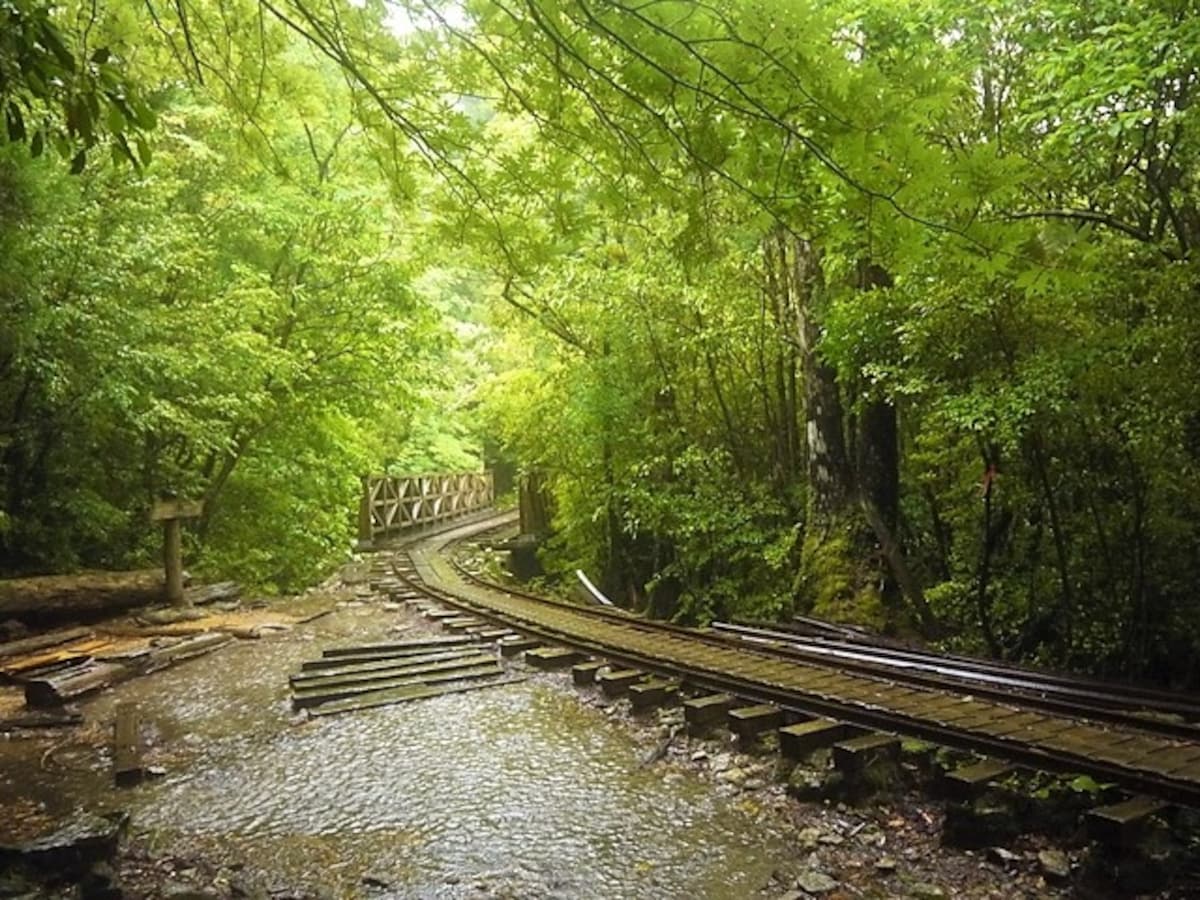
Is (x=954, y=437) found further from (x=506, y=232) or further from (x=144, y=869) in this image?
(x=144, y=869)

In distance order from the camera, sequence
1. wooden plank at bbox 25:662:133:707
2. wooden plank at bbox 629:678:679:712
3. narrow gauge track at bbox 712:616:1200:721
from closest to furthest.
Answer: narrow gauge track at bbox 712:616:1200:721 < wooden plank at bbox 629:678:679:712 < wooden plank at bbox 25:662:133:707

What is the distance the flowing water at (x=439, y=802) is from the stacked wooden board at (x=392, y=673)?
24 cm

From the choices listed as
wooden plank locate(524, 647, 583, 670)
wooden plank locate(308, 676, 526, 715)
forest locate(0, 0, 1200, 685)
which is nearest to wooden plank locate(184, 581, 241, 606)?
forest locate(0, 0, 1200, 685)

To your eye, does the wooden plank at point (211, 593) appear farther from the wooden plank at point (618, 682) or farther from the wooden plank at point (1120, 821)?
the wooden plank at point (1120, 821)

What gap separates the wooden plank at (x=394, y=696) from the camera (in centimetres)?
668

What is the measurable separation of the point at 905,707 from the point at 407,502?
20964 mm

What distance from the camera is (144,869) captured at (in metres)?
3.96

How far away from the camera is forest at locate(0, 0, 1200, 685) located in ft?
10.1

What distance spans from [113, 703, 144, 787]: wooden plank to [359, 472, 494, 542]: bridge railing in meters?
15.7

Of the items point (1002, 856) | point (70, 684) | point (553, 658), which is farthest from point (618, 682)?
point (70, 684)

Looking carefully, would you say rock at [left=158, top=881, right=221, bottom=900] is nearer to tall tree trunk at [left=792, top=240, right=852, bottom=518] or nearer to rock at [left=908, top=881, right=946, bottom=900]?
rock at [left=908, top=881, right=946, bottom=900]

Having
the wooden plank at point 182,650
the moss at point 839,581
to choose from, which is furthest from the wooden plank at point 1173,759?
the wooden plank at point 182,650

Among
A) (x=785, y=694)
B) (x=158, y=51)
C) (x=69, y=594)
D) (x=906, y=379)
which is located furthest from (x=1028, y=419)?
(x=69, y=594)

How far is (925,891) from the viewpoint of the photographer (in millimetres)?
3496
